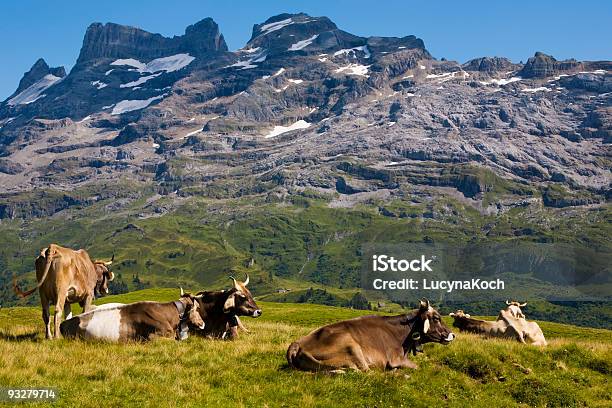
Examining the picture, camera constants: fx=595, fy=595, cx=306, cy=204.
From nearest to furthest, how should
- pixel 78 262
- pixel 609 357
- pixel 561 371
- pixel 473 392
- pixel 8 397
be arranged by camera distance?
pixel 8 397 → pixel 473 392 → pixel 561 371 → pixel 609 357 → pixel 78 262

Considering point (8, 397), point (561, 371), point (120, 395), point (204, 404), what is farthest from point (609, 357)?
point (8, 397)

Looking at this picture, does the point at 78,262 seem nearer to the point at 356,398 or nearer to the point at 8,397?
the point at 8,397

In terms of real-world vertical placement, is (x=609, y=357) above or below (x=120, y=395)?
below

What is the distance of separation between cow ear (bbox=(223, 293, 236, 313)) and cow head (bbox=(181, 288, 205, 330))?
118 centimetres

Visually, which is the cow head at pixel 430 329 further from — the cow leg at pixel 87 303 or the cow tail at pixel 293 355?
the cow leg at pixel 87 303

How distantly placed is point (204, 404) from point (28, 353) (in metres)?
7.53

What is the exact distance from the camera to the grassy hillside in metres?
17.1

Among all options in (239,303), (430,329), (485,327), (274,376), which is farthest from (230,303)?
(485,327)

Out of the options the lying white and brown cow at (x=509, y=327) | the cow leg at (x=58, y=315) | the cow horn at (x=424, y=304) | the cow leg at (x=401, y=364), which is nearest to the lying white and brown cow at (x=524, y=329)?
the lying white and brown cow at (x=509, y=327)

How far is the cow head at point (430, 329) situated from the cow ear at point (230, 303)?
8081 mm

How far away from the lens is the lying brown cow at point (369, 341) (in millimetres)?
19625

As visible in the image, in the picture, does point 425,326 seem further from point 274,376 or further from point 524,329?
point 524,329

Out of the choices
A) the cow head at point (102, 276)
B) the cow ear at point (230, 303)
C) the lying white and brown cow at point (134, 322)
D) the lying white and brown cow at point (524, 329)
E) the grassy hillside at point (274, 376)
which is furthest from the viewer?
the lying white and brown cow at point (524, 329)

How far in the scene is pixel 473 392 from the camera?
19.6m
